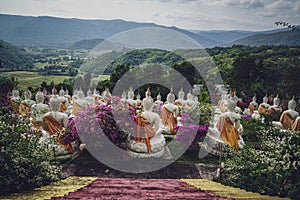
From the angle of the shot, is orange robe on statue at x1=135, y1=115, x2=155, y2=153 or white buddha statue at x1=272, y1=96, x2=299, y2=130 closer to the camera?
orange robe on statue at x1=135, y1=115, x2=155, y2=153

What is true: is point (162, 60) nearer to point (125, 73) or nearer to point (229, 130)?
point (125, 73)

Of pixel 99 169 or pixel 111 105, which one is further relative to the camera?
pixel 111 105

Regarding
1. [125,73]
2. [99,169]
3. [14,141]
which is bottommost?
[99,169]

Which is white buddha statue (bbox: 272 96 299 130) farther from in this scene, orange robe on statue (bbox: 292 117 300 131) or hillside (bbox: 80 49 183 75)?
hillside (bbox: 80 49 183 75)

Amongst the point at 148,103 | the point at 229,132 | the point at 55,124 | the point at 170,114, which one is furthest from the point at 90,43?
the point at 229,132

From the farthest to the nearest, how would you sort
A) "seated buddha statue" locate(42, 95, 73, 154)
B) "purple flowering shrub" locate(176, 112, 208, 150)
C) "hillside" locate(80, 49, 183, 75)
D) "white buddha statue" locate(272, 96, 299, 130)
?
"hillside" locate(80, 49, 183, 75) → "white buddha statue" locate(272, 96, 299, 130) → "purple flowering shrub" locate(176, 112, 208, 150) → "seated buddha statue" locate(42, 95, 73, 154)

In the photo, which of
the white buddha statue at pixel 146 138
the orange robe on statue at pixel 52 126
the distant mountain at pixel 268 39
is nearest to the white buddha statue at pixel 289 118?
the white buddha statue at pixel 146 138

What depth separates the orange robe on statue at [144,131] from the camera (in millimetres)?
8930

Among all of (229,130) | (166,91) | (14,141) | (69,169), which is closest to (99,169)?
(69,169)

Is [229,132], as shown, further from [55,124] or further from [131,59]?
[131,59]

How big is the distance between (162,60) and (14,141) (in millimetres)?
35281

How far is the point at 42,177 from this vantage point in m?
5.61

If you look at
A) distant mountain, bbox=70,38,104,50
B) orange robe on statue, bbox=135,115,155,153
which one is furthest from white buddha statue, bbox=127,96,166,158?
distant mountain, bbox=70,38,104,50

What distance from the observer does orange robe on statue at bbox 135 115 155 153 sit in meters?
8.93
